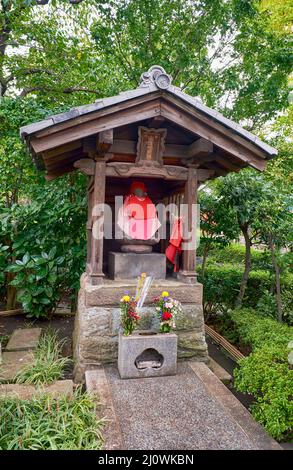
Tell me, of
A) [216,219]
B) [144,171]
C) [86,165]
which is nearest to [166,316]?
[144,171]

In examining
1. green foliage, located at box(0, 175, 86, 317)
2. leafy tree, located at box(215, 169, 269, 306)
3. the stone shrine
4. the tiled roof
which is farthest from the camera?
green foliage, located at box(0, 175, 86, 317)

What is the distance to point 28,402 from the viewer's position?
2998 mm

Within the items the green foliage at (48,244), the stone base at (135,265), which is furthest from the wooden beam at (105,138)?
the green foliage at (48,244)

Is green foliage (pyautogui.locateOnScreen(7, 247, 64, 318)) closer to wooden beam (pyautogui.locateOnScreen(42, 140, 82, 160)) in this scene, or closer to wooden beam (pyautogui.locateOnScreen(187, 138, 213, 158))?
wooden beam (pyautogui.locateOnScreen(42, 140, 82, 160))

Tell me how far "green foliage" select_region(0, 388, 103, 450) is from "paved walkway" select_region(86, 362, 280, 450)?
0.51ft

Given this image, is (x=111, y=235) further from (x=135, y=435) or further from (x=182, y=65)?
(x=182, y=65)

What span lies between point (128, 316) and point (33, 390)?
125 centimetres

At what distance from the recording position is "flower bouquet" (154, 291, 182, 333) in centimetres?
371

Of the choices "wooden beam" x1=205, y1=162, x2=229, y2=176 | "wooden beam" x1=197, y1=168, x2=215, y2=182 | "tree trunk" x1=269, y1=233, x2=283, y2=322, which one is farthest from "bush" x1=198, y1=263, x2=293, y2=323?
"wooden beam" x1=197, y1=168, x2=215, y2=182

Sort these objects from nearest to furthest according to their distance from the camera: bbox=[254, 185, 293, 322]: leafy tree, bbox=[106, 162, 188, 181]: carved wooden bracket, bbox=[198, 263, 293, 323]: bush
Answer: bbox=[106, 162, 188, 181]: carved wooden bracket → bbox=[254, 185, 293, 322]: leafy tree → bbox=[198, 263, 293, 323]: bush

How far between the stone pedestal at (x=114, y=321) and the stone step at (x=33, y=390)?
0.33 metres

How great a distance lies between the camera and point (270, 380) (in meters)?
3.12

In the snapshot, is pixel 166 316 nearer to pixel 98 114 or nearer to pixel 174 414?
pixel 174 414

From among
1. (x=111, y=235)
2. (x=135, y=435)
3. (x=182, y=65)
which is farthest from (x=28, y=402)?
(x=182, y=65)
